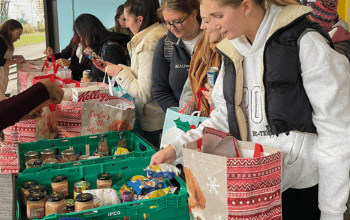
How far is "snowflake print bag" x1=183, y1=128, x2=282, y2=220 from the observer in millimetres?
1133

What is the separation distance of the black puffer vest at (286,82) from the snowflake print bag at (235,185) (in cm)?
12

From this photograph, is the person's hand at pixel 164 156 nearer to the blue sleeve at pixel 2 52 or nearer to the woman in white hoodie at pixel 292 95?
the woman in white hoodie at pixel 292 95

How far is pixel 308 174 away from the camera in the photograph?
Answer: 4.39 ft

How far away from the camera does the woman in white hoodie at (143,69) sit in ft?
8.72

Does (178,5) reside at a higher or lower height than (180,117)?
higher

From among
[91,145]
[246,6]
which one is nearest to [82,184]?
[91,145]

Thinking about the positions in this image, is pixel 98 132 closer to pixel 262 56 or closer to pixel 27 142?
pixel 27 142

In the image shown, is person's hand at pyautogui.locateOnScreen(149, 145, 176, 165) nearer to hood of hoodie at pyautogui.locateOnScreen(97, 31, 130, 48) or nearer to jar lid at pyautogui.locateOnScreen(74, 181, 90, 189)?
jar lid at pyautogui.locateOnScreen(74, 181, 90, 189)

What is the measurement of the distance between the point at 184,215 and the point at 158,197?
0.15 m

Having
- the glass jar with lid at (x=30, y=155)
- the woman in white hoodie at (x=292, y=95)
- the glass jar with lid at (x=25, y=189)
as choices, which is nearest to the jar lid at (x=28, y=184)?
the glass jar with lid at (x=25, y=189)

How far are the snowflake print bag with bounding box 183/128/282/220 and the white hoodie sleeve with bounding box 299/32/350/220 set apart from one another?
0.60 feet

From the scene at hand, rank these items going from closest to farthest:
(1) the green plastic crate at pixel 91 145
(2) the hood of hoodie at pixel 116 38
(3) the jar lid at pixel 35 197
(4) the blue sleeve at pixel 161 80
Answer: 1. (3) the jar lid at pixel 35 197
2. (1) the green plastic crate at pixel 91 145
3. (4) the blue sleeve at pixel 161 80
4. (2) the hood of hoodie at pixel 116 38

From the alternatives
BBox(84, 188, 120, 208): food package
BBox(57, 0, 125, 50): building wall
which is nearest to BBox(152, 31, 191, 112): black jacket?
BBox(84, 188, 120, 208): food package

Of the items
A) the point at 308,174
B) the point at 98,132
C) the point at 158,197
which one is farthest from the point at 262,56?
the point at 98,132
